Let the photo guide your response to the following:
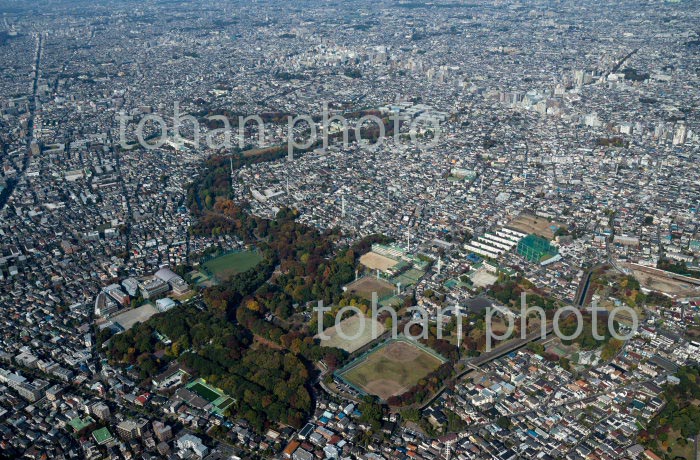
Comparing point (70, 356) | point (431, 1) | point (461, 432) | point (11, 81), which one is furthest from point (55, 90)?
point (431, 1)

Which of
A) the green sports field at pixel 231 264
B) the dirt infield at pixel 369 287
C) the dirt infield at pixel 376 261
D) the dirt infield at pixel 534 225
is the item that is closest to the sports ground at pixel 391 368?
the dirt infield at pixel 369 287

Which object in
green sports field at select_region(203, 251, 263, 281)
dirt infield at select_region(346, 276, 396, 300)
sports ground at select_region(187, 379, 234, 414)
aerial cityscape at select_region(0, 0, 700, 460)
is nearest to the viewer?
aerial cityscape at select_region(0, 0, 700, 460)

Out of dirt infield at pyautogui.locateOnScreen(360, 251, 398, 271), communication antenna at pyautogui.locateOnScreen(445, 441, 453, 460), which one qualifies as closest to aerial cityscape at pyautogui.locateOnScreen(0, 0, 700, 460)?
communication antenna at pyautogui.locateOnScreen(445, 441, 453, 460)

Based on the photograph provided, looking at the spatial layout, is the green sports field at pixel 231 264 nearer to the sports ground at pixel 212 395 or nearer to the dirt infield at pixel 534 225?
the sports ground at pixel 212 395

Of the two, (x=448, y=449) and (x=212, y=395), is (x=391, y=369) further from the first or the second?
(x=212, y=395)

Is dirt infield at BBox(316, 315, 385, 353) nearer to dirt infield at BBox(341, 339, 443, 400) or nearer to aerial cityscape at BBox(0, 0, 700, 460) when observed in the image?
aerial cityscape at BBox(0, 0, 700, 460)
